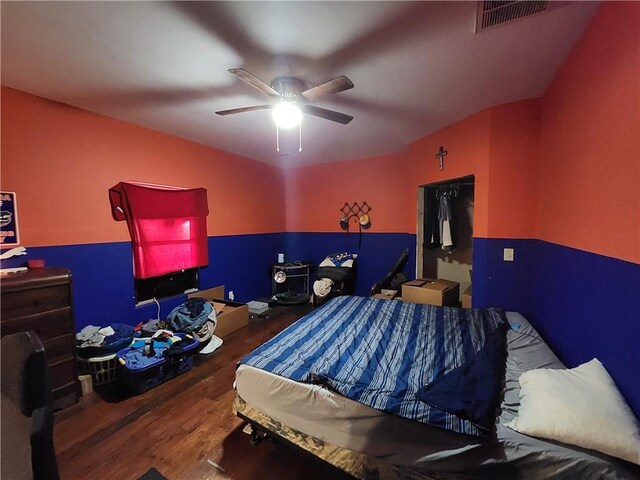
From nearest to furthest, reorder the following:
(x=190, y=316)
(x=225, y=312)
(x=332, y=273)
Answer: (x=190, y=316), (x=225, y=312), (x=332, y=273)

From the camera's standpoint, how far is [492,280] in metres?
2.50

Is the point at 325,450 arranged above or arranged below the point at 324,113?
below

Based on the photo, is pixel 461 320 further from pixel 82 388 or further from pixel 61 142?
pixel 61 142

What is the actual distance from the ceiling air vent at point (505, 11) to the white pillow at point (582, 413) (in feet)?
5.74

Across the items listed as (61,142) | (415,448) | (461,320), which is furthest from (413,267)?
(61,142)

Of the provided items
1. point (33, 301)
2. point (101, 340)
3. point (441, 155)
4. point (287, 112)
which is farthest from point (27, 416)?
point (441, 155)

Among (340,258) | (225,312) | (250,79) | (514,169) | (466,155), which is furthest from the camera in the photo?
(340,258)

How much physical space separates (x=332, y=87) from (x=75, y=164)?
2437 mm

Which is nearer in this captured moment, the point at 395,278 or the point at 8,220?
the point at 8,220

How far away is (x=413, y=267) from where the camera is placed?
373 centimetres

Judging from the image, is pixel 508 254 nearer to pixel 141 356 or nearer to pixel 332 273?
pixel 332 273

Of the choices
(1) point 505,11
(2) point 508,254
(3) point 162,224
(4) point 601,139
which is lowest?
(2) point 508,254

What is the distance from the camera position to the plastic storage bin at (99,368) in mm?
2193

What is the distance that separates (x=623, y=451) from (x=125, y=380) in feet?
9.94
